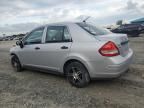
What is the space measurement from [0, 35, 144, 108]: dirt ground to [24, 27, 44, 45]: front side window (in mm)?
1196

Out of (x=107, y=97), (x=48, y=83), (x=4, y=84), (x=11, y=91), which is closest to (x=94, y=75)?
(x=107, y=97)

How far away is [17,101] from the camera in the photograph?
498cm

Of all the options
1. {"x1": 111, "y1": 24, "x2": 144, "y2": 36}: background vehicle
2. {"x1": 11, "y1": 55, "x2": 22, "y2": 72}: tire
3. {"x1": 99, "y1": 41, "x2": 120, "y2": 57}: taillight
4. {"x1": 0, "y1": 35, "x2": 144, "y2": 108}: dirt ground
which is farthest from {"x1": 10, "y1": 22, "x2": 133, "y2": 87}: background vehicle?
{"x1": 111, "y1": 24, "x2": 144, "y2": 36}: background vehicle

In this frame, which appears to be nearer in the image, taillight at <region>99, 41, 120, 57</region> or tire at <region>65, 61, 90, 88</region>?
taillight at <region>99, 41, 120, 57</region>

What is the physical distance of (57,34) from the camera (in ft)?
19.8

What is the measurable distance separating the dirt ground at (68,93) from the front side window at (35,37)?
3.93 ft

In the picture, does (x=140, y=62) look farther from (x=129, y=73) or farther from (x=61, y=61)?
(x=61, y=61)

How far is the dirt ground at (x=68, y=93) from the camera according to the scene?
15.1 ft

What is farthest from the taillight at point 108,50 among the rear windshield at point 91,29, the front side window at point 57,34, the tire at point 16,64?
the tire at point 16,64

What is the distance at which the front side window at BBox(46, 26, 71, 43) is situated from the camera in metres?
5.81

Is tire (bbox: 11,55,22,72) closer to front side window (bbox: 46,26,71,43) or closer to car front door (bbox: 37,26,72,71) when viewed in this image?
car front door (bbox: 37,26,72,71)

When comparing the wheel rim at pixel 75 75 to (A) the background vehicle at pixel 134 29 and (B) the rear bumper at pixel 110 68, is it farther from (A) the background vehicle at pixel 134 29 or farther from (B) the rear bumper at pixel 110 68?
(A) the background vehicle at pixel 134 29

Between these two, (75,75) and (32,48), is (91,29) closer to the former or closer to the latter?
(75,75)

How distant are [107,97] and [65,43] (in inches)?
71.7
